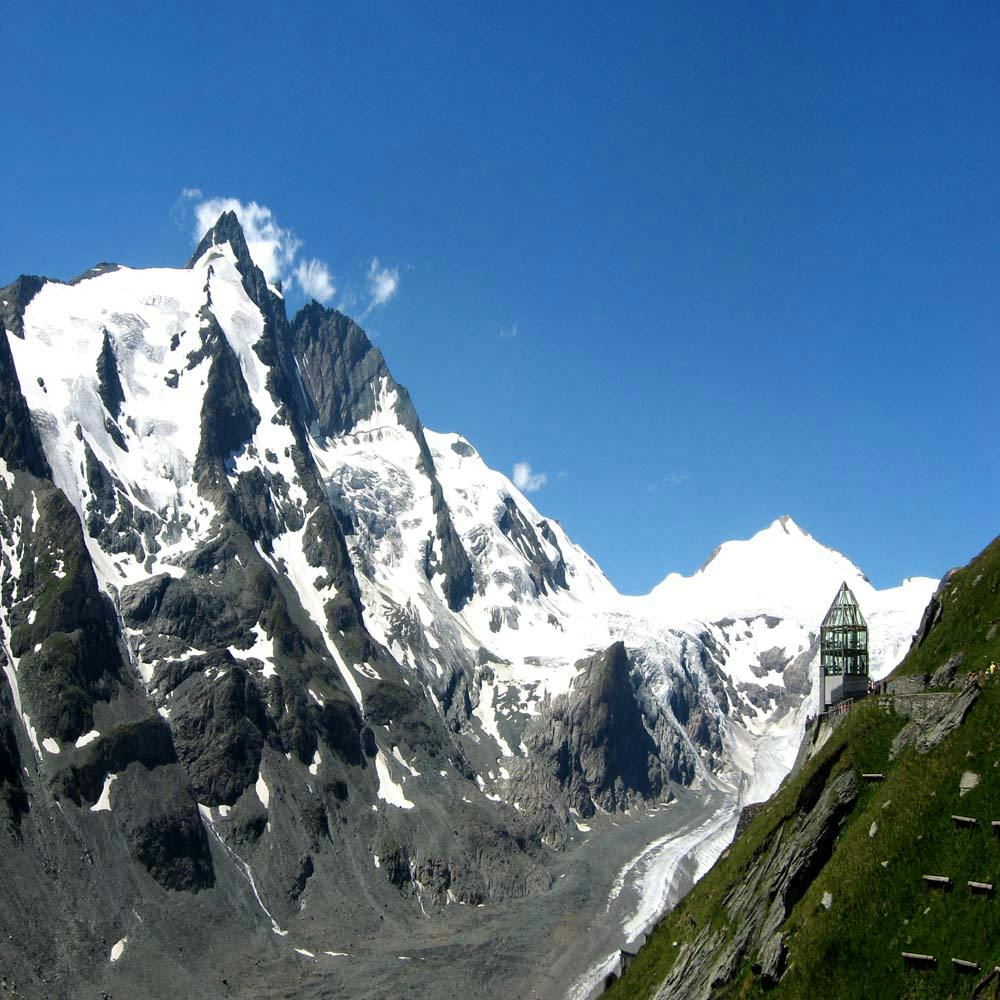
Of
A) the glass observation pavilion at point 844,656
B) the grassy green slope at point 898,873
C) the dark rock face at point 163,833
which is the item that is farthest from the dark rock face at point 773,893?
the dark rock face at point 163,833

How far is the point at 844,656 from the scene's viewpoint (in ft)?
278

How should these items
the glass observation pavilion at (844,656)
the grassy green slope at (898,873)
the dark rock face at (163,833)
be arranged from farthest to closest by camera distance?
the dark rock face at (163,833) → the glass observation pavilion at (844,656) → the grassy green slope at (898,873)

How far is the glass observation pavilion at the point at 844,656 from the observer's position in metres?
83.3

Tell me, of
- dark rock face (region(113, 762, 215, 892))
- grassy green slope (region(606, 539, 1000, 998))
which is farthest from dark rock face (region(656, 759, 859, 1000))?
dark rock face (region(113, 762, 215, 892))

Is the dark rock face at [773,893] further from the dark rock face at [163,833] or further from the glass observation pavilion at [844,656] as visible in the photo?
the dark rock face at [163,833]

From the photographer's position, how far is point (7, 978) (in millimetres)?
141750

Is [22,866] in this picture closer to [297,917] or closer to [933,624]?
[297,917]

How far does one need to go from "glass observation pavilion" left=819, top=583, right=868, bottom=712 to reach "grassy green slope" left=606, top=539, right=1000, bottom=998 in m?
23.5

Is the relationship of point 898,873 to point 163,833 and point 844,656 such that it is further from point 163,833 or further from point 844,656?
point 163,833

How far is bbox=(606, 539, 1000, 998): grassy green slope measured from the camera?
137ft

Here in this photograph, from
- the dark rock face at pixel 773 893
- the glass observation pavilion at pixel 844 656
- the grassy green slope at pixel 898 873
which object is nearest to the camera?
the grassy green slope at pixel 898 873

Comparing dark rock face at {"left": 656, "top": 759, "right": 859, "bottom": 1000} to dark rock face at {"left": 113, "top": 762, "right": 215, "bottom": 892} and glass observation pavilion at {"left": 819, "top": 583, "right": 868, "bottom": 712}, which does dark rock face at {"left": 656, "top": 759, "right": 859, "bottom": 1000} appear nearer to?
glass observation pavilion at {"left": 819, "top": 583, "right": 868, "bottom": 712}

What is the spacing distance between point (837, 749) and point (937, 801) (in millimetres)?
11382

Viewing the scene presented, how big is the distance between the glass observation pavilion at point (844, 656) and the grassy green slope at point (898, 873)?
23.5 meters
